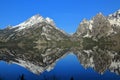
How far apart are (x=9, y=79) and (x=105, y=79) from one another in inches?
546

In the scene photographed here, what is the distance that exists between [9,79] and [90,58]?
62997mm

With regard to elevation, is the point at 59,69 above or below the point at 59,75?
above

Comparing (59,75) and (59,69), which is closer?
(59,75)

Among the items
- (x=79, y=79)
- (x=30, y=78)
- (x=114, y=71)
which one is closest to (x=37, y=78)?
(x=30, y=78)

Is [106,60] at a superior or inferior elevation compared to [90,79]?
superior

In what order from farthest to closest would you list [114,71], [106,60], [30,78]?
[106,60] → [114,71] → [30,78]

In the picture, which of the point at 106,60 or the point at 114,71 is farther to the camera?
the point at 106,60

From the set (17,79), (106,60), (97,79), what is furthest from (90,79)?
A: (106,60)

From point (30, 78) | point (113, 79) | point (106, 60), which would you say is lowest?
point (113, 79)

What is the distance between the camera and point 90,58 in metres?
108

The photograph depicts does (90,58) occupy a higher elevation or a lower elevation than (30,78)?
higher

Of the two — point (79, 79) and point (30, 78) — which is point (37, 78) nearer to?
point (30, 78)

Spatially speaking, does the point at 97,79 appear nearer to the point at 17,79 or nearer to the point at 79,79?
the point at 79,79

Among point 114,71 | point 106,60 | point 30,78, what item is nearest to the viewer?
point 30,78
